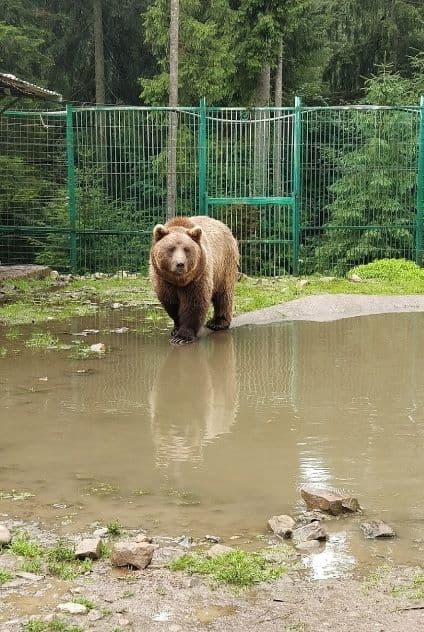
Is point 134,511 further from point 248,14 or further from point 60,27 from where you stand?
point 60,27

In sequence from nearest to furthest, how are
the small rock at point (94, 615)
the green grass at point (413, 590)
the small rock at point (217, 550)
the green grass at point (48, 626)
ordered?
1. the green grass at point (48, 626)
2. the small rock at point (94, 615)
3. the green grass at point (413, 590)
4. the small rock at point (217, 550)

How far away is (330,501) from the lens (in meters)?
4.23

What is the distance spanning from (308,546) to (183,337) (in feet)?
17.3

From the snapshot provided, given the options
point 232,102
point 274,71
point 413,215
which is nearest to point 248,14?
point 232,102

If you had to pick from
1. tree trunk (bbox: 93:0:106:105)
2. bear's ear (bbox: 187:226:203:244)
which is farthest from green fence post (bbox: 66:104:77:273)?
tree trunk (bbox: 93:0:106:105)

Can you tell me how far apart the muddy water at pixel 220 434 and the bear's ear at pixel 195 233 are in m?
1.08

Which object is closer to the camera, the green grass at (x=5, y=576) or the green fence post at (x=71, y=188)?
the green grass at (x=5, y=576)

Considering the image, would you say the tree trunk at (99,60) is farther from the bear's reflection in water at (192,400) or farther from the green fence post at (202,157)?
the bear's reflection in water at (192,400)

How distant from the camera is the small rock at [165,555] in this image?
374 centimetres

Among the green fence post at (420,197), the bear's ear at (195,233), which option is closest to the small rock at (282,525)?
the bear's ear at (195,233)

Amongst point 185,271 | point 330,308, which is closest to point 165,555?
point 185,271

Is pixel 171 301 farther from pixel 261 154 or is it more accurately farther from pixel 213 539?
pixel 261 154

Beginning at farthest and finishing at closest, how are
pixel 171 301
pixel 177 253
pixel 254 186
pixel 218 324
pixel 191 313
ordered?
pixel 254 186, pixel 218 324, pixel 171 301, pixel 191 313, pixel 177 253

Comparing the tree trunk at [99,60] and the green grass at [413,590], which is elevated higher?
the tree trunk at [99,60]
